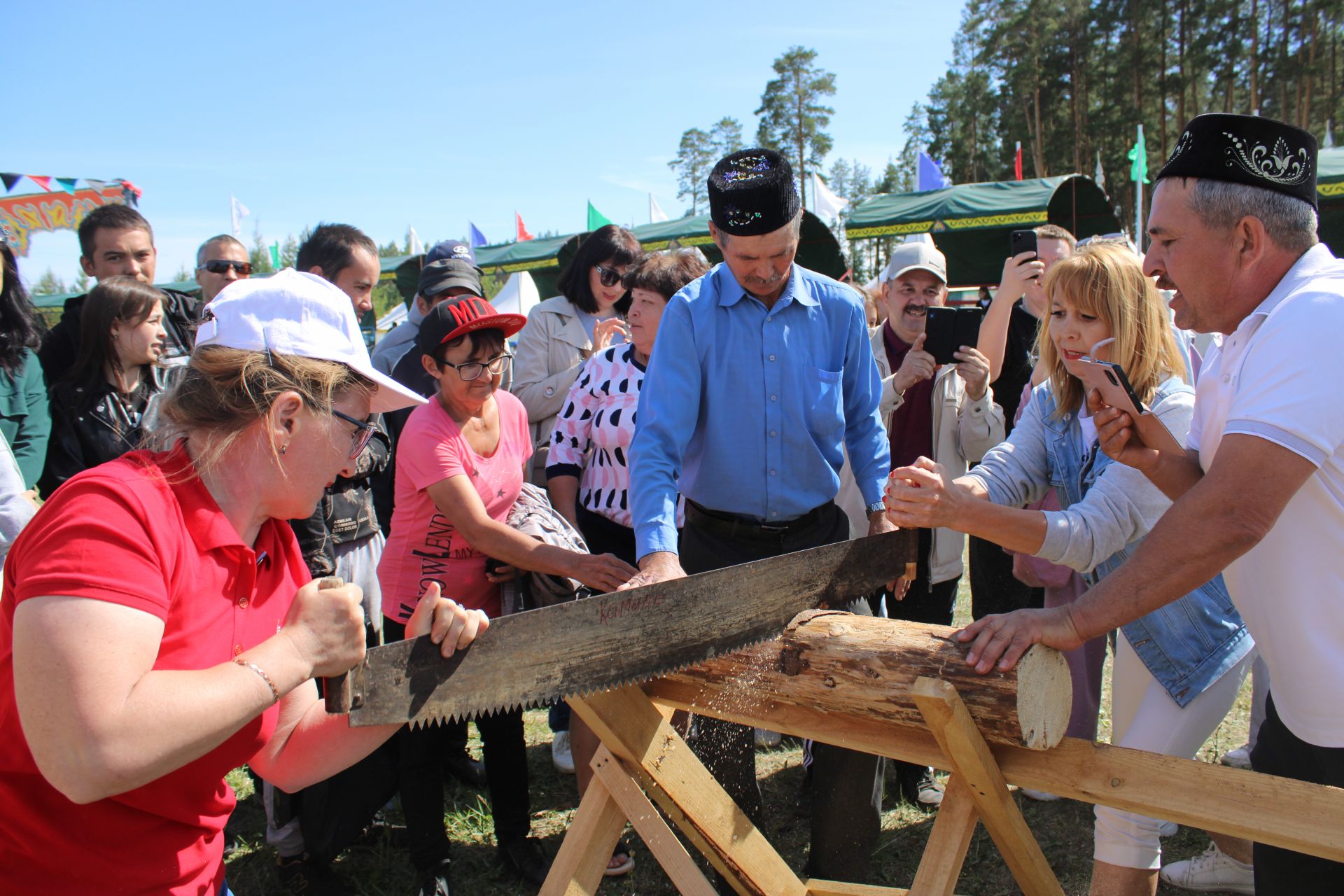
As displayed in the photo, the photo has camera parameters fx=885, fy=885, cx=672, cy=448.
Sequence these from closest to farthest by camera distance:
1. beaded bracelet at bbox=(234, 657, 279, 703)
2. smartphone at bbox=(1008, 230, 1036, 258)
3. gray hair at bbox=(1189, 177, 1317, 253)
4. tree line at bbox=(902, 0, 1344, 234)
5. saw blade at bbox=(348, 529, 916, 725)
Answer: beaded bracelet at bbox=(234, 657, 279, 703)
saw blade at bbox=(348, 529, 916, 725)
gray hair at bbox=(1189, 177, 1317, 253)
smartphone at bbox=(1008, 230, 1036, 258)
tree line at bbox=(902, 0, 1344, 234)

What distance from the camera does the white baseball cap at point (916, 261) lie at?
467 cm

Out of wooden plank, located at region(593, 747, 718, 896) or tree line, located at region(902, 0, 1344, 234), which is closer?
wooden plank, located at region(593, 747, 718, 896)

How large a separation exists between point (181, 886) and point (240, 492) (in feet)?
2.57

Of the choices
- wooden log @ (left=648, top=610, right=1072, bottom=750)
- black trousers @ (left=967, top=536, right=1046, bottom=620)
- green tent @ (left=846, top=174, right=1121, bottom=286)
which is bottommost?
black trousers @ (left=967, top=536, right=1046, bottom=620)

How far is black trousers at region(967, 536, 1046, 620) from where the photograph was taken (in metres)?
4.57

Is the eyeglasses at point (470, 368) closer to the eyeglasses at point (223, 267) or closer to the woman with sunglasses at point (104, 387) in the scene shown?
the woman with sunglasses at point (104, 387)

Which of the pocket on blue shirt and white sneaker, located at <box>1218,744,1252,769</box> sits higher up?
the pocket on blue shirt

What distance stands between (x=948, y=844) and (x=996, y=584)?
2.67m

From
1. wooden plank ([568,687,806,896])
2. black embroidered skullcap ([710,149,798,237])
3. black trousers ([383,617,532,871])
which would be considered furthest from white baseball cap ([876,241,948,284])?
wooden plank ([568,687,806,896])

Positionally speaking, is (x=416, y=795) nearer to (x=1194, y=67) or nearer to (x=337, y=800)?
(x=337, y=800)

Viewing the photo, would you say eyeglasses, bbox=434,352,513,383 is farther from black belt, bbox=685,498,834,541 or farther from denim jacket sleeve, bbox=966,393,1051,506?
denim jacket sleeve, bbox=966,393,1051,506

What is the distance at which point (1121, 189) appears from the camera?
36.5 m

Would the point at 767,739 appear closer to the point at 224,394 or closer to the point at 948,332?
the point at 948,332

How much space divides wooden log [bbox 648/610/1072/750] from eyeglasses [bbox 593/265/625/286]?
302 cm
